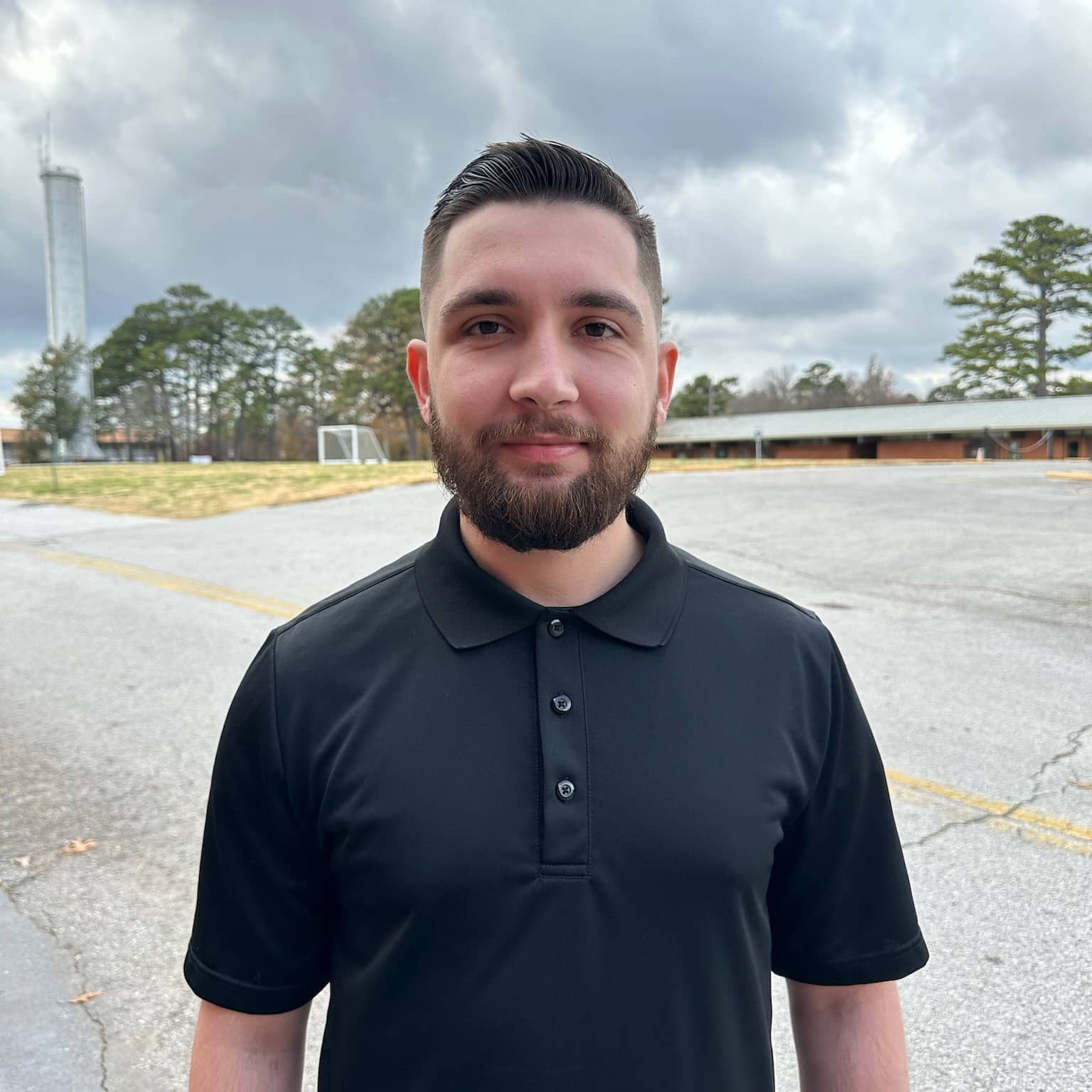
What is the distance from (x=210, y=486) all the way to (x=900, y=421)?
110 feet

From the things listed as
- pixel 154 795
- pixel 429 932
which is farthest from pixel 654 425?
pixel 154 795

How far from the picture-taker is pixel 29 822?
14.2 feet

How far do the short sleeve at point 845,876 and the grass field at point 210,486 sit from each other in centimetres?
1502

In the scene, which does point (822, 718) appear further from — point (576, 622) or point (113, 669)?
point (113, 669)

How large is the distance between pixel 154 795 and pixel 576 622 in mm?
3982

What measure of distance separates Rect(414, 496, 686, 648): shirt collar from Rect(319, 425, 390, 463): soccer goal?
3702 cm

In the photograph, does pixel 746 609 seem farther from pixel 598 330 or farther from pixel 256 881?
pixel 256 881

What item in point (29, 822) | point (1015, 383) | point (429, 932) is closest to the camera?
point (429, 932)

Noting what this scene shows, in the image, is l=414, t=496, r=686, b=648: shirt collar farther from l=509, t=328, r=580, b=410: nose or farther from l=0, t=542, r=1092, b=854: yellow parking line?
l=0, t=542, r=1092, b=854: yellow parking line

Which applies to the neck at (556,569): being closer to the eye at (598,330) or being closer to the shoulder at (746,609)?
the shoulder at (746,609)

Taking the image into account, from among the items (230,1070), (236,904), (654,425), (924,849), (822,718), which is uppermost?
(654,425)

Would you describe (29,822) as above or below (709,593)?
below

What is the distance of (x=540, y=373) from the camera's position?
4.55 feet

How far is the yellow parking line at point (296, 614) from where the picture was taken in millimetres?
3912
